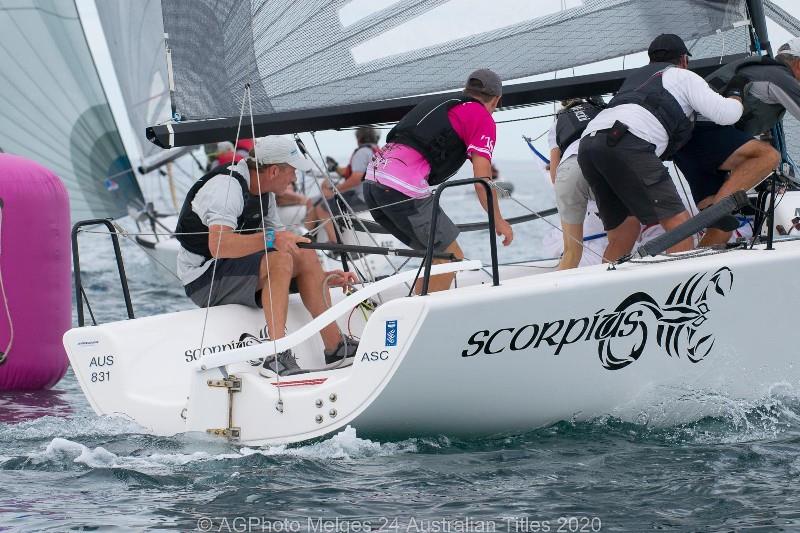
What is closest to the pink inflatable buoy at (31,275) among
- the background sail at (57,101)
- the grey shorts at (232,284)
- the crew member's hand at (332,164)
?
the grey shorts at (232,284)

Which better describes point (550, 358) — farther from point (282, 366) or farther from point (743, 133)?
point (743, 133)

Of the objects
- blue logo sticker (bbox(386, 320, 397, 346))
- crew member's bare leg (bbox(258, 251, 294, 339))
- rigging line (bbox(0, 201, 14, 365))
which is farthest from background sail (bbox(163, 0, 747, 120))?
rigging line (bbox(0, 201, 14, 365))

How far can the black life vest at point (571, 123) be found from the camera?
589 cm

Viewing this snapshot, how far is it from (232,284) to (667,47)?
6.89ft

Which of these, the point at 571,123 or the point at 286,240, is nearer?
the point at 286,240

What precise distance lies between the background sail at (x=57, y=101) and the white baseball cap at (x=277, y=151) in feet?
19.2

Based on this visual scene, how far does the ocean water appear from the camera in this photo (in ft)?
12.1

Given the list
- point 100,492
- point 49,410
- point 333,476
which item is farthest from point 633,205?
point 49,410

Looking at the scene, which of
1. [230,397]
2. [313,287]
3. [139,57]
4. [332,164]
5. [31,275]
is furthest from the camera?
[332,164]

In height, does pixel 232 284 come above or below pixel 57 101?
below

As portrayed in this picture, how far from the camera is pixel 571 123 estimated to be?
5.93 metres

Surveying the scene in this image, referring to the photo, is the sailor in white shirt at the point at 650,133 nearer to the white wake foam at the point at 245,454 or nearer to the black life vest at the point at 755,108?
the black life vest at the point at 755,108

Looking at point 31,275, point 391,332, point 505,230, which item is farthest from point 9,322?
point 391,332

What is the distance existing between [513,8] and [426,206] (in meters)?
1.03
